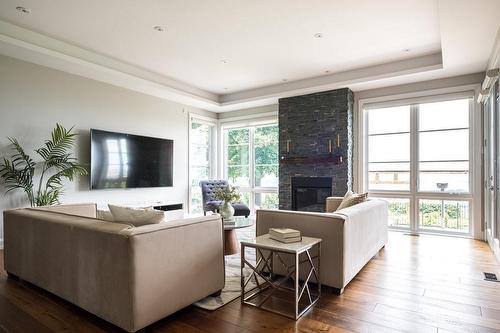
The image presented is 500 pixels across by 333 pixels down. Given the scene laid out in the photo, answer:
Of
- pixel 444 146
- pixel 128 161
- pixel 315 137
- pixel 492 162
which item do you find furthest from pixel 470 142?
pixel 128 161

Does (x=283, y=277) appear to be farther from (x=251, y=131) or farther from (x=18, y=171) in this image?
(x=251, y=131)

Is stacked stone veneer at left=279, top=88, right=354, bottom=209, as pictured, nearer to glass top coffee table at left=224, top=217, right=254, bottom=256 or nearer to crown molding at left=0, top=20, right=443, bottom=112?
crown molding at left=0, top=20, right=443, bottom=112

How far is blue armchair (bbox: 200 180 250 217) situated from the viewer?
19.5 ft

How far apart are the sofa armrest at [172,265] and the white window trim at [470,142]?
4137 mm

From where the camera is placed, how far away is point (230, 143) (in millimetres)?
7746

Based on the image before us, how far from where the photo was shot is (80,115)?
489 cm

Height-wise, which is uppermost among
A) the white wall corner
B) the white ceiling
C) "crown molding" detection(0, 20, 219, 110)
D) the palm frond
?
the white ceiling

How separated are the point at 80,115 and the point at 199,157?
2.98 m

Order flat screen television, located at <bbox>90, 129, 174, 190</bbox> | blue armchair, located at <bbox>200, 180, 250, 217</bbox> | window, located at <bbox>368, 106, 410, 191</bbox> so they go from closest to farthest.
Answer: flat screen television, located at <bbox>90, 129, 174, 190</bbox>, window, located at <bbox>368, 106, 410, 191</bbox>, blue armchair, located at <bbox>200, 180, 250, 217</bbox>

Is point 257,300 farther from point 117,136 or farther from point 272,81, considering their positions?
point 272,81

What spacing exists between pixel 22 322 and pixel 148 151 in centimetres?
397

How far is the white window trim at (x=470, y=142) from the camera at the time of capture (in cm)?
482

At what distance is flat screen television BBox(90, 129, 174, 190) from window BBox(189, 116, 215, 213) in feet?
2.77

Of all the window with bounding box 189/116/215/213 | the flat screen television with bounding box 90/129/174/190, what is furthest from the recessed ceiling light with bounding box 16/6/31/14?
the window with bounding box 189/116/215/213
